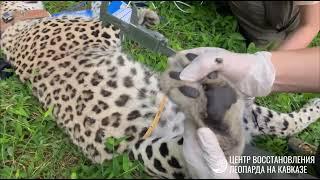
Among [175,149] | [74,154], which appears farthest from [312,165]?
[74,154]

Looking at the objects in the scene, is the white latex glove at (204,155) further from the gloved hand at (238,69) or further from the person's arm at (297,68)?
the person's arm at (297,68)

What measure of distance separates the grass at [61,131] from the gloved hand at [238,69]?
558 millimetres

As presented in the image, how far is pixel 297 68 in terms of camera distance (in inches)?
97.3

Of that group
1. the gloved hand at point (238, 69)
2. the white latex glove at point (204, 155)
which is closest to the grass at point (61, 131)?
the white latex glove at point (204, 155)

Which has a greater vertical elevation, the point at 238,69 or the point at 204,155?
the point at 238,69

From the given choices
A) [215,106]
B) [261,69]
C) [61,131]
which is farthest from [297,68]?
[61,131]

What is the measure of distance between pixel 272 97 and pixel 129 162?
1.30 metres

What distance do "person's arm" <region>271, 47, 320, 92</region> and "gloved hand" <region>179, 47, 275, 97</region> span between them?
0.07m

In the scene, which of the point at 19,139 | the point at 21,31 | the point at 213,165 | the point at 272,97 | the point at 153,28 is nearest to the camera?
the point at 213,165

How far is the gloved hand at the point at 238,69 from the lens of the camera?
2.14 m

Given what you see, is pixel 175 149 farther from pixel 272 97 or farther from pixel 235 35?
pixel 235 35

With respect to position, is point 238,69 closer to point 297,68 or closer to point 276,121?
point 297,68

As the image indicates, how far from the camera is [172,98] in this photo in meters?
2.12

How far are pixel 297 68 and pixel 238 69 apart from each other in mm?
377
